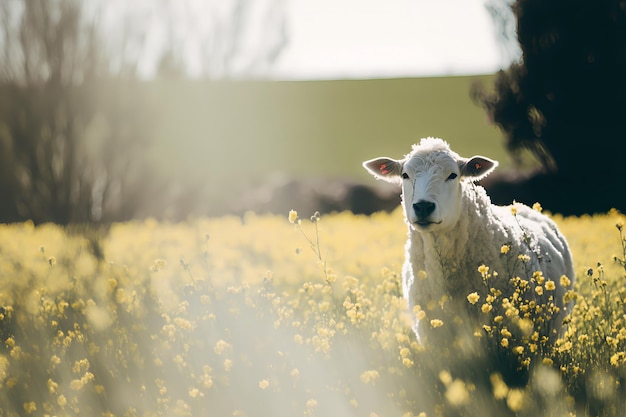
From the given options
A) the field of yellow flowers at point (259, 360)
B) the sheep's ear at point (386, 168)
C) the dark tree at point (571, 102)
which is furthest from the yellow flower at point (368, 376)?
the dark tree at point (571, 102)

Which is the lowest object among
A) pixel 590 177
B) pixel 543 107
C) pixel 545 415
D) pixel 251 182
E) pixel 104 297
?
pixel 251 182

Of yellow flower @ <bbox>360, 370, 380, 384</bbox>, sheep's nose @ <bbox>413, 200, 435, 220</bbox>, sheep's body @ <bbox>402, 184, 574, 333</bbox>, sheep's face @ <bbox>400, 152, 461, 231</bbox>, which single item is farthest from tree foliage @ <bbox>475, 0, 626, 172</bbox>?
yellow flower @ <bbox>360, 370, 380, 384</bbox>

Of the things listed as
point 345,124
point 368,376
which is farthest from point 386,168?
point 345,124

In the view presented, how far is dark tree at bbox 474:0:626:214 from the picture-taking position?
56.5 feet

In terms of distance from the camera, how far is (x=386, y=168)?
592cm

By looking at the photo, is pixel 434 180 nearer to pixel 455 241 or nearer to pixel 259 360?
pixel 455 241

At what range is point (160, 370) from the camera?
434cm

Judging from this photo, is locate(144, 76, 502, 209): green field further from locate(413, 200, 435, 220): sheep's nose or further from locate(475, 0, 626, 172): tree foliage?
locate(413, 200, 435, 220): sheep's nose

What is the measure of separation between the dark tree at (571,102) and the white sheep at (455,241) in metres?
11.4

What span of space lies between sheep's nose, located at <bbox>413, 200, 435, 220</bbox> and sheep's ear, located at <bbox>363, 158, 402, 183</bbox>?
0.95m

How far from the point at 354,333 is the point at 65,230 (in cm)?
678

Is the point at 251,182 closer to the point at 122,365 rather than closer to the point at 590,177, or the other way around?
the point at 590,177

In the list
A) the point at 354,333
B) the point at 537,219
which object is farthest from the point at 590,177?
the point at 354,333

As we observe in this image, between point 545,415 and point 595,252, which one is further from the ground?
point 545,415
